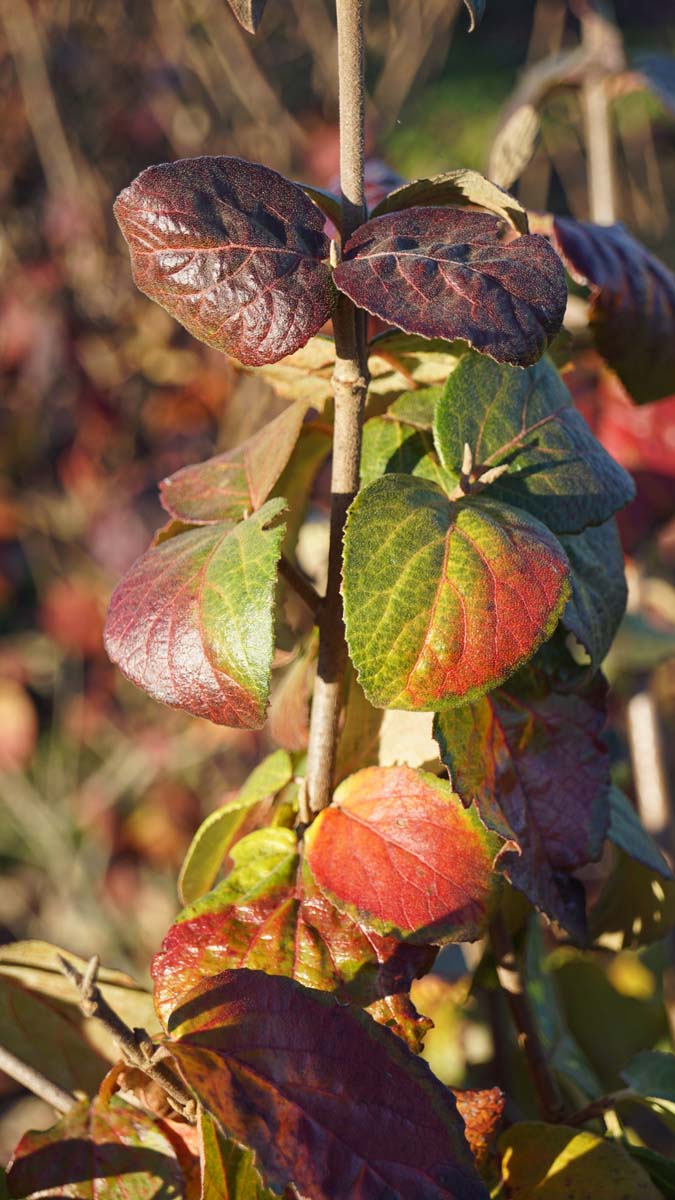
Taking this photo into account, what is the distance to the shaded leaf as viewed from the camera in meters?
0.51

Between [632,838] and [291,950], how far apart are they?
0.96ft

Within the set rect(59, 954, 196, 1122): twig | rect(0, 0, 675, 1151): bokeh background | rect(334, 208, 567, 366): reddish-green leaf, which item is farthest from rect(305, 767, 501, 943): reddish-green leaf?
rect(0, 0, 675, 1151): bokeh background

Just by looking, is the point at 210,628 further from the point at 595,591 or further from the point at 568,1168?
the point at 568,1168

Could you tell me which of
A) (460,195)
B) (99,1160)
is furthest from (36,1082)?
(460,195)

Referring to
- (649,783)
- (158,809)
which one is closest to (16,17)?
(158,809)

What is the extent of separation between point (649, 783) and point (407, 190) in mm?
821

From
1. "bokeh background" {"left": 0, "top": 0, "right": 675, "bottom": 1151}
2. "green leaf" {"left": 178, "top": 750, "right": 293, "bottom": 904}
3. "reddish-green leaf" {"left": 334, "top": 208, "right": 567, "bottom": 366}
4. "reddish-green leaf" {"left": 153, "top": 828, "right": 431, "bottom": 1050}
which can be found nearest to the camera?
"reddish-green leaf" {"left": 334, "top": 208, "right": 567, "bottom": 366}

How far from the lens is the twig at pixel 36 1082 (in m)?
0.60

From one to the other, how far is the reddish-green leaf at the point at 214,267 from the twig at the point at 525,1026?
18.0 inches

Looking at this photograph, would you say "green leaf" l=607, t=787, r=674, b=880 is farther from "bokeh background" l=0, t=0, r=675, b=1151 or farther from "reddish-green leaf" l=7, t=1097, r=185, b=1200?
"bokeh background" l=0, t=0, r=675, b=1151

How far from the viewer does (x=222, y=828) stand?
0.69m

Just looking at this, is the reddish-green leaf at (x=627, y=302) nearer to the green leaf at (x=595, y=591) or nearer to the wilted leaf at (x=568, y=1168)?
the green leaf at (x=595, y=591)

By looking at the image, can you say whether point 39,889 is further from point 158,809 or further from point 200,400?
point 200,400

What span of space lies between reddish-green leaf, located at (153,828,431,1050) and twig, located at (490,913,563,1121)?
0.19m
